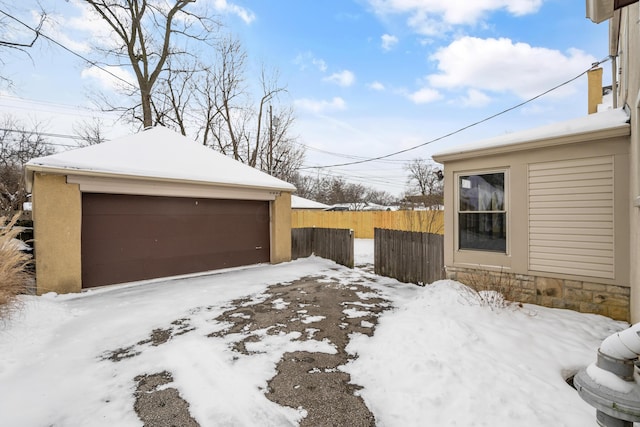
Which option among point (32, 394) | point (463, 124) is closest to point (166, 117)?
point (463, 124)

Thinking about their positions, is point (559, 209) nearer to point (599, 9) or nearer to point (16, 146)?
point (599, 9)

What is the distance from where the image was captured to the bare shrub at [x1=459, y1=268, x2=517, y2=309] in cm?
452

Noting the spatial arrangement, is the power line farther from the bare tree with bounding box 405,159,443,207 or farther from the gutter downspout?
the bare tree with bounding box 405,159,443,207

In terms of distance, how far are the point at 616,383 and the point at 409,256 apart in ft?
17.8

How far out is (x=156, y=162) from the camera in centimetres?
732

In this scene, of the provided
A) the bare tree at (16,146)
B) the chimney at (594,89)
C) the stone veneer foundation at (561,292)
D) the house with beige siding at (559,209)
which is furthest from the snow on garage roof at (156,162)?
the bare tree at (16,146)

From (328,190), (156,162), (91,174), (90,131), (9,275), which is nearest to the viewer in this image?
(9,275)

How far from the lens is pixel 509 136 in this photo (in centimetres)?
538

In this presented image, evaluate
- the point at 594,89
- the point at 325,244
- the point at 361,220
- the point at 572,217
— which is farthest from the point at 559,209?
the point at 361,220

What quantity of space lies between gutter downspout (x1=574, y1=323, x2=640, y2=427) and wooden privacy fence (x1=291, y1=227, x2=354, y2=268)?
282 inches

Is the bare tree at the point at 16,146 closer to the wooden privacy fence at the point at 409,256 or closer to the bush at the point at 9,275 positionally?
the bush at the point at 9,275

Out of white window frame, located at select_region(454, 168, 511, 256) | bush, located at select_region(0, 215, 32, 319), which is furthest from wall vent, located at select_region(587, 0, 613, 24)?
bush, located at select_region(0, 215, 32, 319)

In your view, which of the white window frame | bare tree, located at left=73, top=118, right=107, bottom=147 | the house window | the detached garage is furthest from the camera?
bare tree, located at left=73, top=118, right=107, bottom=147

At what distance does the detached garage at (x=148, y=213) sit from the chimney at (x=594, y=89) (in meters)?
8.58
